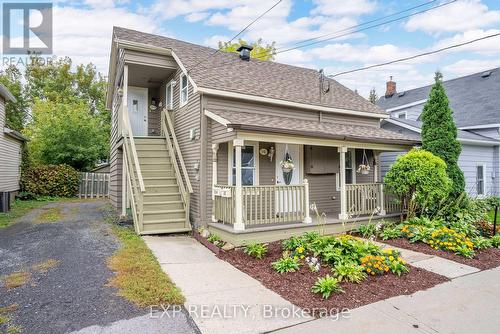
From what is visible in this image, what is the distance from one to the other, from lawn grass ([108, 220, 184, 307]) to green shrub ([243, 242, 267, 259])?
1793 mm

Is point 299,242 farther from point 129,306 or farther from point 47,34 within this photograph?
point 47,34

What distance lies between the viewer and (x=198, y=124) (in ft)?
26.9

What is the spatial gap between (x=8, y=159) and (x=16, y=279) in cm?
1217

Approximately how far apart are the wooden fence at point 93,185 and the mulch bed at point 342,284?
48.9 ft

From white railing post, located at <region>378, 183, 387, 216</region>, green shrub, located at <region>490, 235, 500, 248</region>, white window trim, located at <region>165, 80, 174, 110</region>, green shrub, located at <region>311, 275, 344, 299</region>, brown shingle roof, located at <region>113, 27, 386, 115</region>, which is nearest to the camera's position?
green shrub, located at <region>311, 275, 344, 299</region>

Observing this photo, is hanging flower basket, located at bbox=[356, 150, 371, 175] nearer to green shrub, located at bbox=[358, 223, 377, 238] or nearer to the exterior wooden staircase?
green shrub, located at bbox=[358, 223, 377, 238]

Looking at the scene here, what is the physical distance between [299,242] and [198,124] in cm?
400

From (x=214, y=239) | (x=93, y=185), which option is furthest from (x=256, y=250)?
(x=93, y=185)

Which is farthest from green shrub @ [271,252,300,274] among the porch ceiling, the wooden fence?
the wooden fence

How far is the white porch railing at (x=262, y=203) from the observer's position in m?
7.04

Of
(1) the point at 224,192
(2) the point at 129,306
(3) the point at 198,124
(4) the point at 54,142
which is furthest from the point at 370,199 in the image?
(4) the point at 54,142

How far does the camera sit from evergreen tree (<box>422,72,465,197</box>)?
9.30 m

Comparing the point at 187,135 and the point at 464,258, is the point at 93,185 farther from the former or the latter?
the point at 464,258

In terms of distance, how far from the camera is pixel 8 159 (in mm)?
14164
